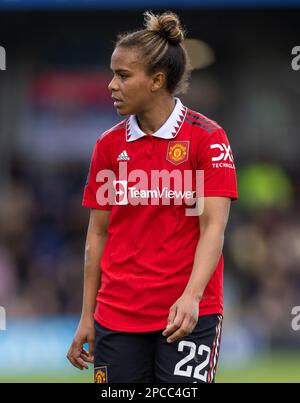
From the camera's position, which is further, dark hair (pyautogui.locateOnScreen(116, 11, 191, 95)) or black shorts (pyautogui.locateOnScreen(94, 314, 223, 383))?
dark hair (pyautogui.locateOnScreen(116, 11, 191, 95))

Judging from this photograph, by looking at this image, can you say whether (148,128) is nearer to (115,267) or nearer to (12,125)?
(115,267)

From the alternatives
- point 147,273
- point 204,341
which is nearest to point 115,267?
point 147,273

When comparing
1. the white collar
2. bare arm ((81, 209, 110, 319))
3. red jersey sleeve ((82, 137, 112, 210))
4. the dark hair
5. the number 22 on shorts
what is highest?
the dark hair

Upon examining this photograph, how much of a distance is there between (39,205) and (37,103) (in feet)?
7.65

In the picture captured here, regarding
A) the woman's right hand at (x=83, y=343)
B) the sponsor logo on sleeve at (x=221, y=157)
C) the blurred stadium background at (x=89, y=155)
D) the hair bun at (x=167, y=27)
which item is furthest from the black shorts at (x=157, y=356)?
the blurred stadium background at (x=89, y=155)

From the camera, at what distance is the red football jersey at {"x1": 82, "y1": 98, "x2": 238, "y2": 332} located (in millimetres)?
4082

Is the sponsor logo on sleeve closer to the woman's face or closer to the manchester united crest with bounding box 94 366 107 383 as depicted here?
the woman's face

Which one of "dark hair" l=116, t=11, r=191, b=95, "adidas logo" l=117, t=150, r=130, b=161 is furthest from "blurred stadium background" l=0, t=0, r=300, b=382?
Answer: "dark hair" l=116, t=11, r=191, b=95

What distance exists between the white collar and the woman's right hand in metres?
0.96

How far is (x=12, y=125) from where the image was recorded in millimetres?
13883

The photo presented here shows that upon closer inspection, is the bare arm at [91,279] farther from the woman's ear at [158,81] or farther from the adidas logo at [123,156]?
the woman's ear at [158,81]

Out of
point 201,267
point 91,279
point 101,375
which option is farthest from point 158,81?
point 101,375

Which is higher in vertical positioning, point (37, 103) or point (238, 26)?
point (238, 26)

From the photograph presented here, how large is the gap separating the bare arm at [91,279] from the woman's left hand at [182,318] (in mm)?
643
